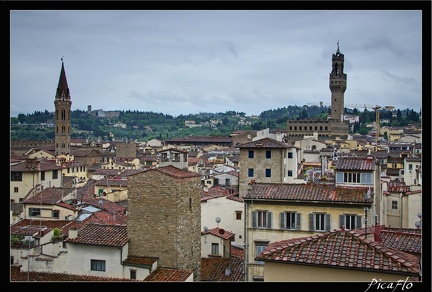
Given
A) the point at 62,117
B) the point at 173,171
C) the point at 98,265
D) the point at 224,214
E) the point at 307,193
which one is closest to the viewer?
the point at 98,265

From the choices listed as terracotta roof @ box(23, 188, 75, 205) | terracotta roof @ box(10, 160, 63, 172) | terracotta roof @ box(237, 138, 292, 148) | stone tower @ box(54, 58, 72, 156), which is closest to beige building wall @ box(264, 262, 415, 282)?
terracotta roof @ box(23, 188, 75, 205)

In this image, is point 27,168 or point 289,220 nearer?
point 289,220

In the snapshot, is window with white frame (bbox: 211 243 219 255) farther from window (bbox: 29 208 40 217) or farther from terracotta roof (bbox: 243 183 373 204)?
window (bbox: 29 208 40 217)

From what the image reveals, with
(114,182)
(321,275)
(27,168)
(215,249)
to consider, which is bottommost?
(215,249)

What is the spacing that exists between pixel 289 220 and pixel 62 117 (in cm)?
5389

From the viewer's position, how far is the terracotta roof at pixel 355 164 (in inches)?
554

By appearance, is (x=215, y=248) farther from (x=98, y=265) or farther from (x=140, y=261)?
A: (x=98, y=265)

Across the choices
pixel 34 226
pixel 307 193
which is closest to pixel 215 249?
pixel 307 193

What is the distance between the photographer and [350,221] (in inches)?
475

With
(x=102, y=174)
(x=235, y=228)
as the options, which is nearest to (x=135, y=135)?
(x=102, y=174)

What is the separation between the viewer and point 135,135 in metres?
97.5

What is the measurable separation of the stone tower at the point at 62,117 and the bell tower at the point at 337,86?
38.4 metres

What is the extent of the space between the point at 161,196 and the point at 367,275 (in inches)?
258
